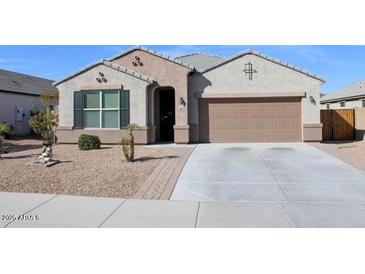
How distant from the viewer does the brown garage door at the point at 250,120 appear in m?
17.8

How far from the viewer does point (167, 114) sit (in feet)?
63.4

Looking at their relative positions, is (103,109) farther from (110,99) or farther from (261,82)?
(261,82)

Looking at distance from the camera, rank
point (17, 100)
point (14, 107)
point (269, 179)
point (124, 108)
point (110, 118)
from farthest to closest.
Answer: point (17, 100)
point (14, 107)
point (110, 118)
point (124, 108)
point (269, 179)

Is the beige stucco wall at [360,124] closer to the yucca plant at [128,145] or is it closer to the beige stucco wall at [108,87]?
the beige stucco wall at [108,87]

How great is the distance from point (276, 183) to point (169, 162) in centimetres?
391

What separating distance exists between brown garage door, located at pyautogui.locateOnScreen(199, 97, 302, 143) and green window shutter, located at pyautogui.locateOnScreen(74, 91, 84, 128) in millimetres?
5993

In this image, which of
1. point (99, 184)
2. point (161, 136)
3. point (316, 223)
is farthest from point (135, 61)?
point (316, 223)

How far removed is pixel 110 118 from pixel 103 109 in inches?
22.4

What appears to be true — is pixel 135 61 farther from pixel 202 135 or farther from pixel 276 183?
pixel 276 183

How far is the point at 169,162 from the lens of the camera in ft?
37.4

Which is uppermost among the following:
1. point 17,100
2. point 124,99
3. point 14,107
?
point 17,100

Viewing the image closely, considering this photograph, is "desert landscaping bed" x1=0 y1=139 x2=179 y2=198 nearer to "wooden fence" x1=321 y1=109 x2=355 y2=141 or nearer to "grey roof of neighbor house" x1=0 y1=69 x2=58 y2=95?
"wooden fence" x1=321 y1=109 x2=355 y2=141

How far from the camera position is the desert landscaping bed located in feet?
26.1

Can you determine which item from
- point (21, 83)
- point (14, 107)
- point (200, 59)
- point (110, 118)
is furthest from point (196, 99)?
point (21, 83)
